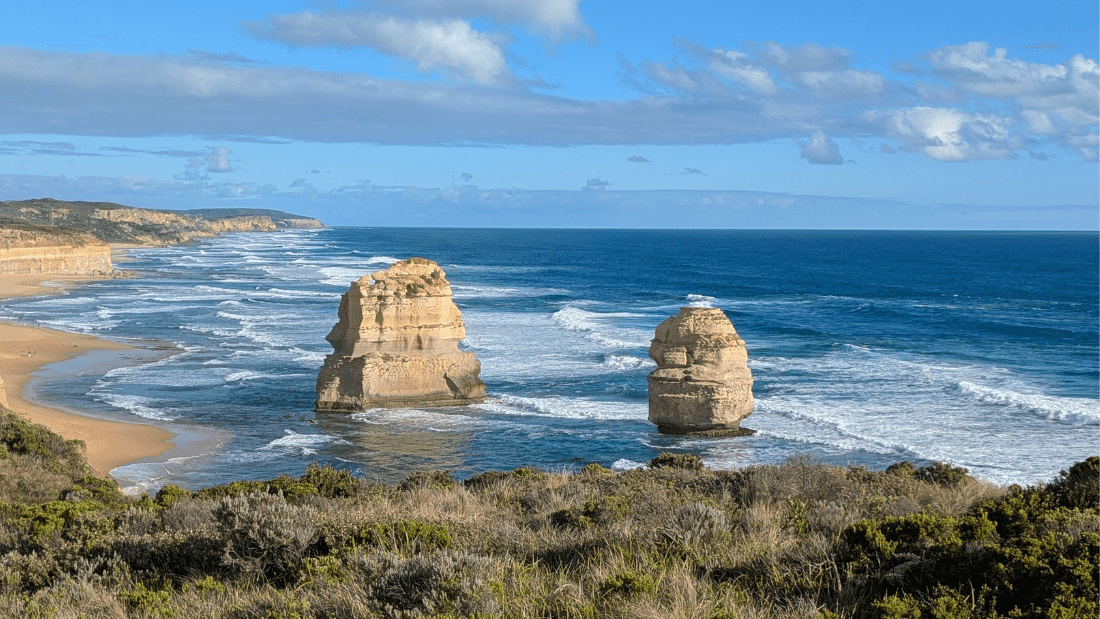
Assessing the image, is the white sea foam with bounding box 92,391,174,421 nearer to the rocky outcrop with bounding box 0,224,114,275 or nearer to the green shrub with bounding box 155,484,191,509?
the green shrub with bounding box 155,484,191,509

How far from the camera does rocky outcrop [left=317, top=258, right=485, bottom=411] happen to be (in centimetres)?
2766

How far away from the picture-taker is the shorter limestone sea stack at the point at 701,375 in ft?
75.8

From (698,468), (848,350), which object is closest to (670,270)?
(848,350)

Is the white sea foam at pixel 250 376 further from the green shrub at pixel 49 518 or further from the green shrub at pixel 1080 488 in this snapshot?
the green shrub at pixel 1080 488

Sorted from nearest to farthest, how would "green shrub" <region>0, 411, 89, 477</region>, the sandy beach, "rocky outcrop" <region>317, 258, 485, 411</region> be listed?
"green shrub" <region>0, 411, 89, 477</region>, the sandy beach, "rocky outcrop" <region>317, 258, 485, 411</region>

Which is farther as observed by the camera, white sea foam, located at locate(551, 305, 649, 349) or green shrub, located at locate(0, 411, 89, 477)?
white sea foam, located at locate(551, 305, 649, 349)

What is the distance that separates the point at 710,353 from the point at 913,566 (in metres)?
16.9

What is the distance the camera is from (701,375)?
23172 millimetres

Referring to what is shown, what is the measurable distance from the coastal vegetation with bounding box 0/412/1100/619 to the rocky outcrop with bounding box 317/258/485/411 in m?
16.5

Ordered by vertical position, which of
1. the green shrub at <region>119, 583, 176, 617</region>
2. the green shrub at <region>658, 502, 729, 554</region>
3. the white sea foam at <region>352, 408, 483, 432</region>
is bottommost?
the white sea foam at <region>352, 408, 483, 432</region>

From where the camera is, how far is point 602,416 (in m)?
27.2

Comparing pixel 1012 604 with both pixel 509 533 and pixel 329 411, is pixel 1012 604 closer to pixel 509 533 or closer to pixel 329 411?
pixel 509 533

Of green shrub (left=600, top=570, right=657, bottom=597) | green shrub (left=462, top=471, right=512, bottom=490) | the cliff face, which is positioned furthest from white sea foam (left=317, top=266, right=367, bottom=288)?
green shrub (left=600, top=570, right=657, bottom=597)

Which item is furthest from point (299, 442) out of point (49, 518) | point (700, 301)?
point (700, 301)
